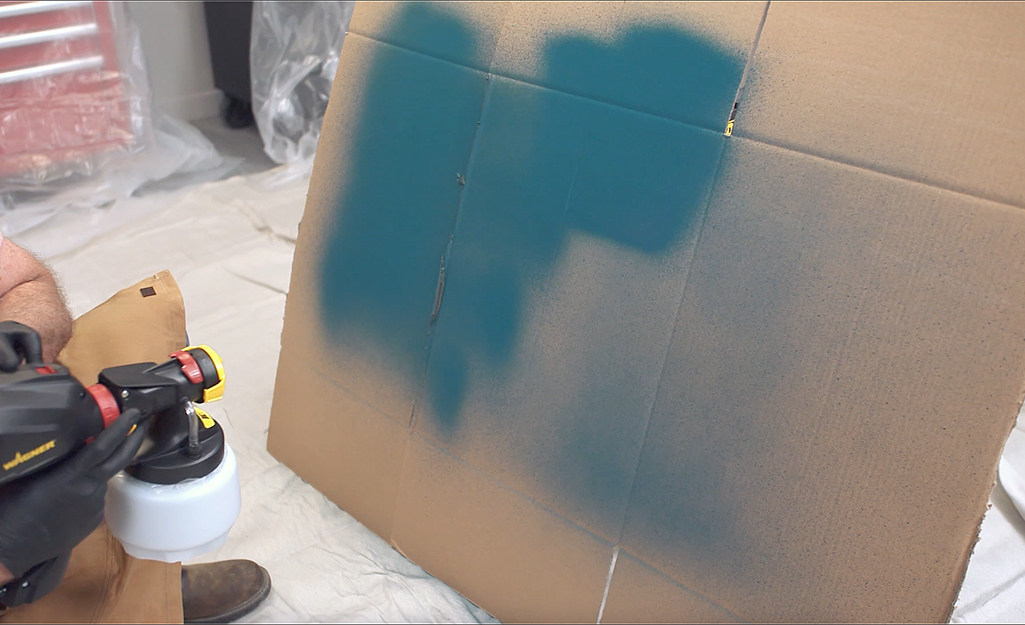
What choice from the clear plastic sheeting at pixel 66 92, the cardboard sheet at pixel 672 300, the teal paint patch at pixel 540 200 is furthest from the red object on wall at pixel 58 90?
the teal paint patch at pixel 540 200

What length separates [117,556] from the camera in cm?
103

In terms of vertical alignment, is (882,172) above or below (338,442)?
above

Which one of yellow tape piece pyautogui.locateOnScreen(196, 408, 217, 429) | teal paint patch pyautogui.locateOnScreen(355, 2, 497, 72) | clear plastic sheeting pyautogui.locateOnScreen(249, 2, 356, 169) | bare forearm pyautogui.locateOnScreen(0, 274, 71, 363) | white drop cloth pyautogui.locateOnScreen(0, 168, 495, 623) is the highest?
teal paint patch pyautogui.locateOnScreen(355, 2, 497, 72)

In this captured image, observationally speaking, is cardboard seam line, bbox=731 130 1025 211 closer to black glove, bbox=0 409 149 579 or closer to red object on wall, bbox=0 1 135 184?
black glove, bbox=0 409 149 579

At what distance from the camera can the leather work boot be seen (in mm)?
1220

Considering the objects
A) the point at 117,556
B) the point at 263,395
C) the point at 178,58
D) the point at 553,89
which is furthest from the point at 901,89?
the point at 178,58

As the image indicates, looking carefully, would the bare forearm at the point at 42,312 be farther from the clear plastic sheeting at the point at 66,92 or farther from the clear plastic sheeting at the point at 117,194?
the clear plastic sheeting at the point at 66,92

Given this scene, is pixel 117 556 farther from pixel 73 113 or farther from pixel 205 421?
pixel 73 113

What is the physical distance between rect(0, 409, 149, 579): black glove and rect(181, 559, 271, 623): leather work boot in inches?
20.3

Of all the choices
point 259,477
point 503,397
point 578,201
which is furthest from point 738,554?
point 259,477

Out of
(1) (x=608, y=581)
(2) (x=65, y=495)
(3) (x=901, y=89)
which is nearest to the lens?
(2) (x=65, y=495)

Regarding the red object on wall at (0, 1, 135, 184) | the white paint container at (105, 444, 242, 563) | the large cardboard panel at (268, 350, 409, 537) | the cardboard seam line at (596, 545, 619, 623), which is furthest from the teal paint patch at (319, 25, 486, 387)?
the red object on wall at (0, 1, 135, 184)

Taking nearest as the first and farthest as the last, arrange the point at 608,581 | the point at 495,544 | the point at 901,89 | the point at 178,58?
the point at 901,89
the point at 608,581
the point at 495,544
the point at 178,58

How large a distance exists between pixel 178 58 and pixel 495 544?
2235mm
